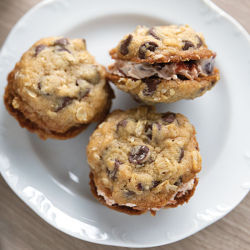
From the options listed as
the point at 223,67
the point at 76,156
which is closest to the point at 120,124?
the point at 76,156

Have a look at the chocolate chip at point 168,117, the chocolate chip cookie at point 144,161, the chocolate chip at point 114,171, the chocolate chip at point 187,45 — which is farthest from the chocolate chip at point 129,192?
the chocolate chip at point 187,45

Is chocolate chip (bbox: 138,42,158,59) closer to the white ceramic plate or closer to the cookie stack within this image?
the cookie stack

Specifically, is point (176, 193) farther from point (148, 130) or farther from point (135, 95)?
point (135, 95)

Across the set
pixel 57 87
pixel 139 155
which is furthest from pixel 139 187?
pixel 57 87

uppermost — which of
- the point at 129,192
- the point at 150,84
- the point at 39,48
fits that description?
the point at 150,84

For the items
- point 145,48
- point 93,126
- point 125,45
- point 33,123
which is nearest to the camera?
point 145,48

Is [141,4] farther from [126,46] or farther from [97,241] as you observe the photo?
[97,241]

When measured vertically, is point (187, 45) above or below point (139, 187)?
above

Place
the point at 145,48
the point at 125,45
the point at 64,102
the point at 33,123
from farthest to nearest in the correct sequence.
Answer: the point at 33,123, the point at 64,102, the point at 125,45, the point at 145,48
